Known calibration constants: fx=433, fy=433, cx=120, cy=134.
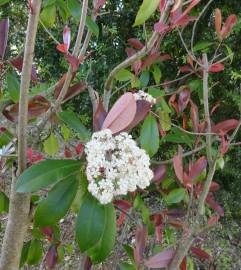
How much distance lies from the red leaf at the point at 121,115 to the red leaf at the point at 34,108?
218 mm

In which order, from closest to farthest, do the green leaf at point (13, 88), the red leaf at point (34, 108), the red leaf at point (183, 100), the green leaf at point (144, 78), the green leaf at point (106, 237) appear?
the green leaf at point (106, 237) < the red leaf at point (34, 108) < the green leaf at point (13, 88) < the red leaf at point (183, 100) < the green leaf at point (144, 78)

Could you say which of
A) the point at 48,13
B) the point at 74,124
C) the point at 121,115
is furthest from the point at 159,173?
the point at 48,13

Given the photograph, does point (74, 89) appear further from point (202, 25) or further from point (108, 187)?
point (202, 25)

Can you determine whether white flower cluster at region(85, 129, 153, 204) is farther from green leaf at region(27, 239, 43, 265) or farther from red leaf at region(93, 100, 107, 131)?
green leaf at region(27, 239, 43, 265)

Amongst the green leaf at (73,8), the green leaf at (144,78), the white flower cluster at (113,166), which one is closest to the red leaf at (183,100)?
the green leaf at (144,78)

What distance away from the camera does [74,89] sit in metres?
1.07

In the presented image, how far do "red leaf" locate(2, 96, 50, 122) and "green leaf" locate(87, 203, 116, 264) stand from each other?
295 mm

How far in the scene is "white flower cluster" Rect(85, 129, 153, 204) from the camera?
0.79 m

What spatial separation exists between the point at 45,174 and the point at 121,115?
193 millimetres

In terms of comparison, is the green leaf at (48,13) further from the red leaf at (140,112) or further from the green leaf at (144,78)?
the red leaf at (140,112)

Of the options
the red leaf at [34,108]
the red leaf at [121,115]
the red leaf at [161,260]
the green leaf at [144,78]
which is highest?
the red leaf at [34,108]

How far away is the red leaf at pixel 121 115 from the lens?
847mm

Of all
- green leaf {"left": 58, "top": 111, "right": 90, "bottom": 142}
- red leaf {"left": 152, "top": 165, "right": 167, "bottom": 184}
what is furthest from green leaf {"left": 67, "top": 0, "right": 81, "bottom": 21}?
red leaf {"left": 152, "top": 165, "right": 167, "bottom": 184}

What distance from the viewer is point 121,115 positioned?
0.86 meters
